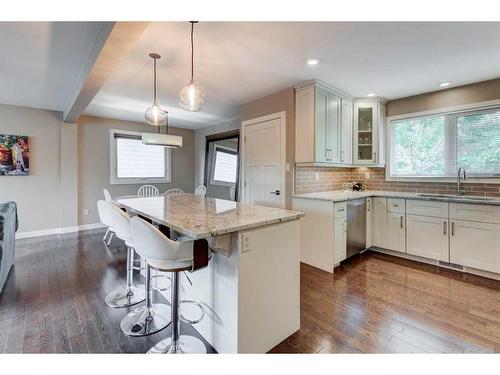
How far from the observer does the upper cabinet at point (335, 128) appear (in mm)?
3188

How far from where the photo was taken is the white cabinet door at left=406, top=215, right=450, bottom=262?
119 inches

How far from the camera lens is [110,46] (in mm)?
1855

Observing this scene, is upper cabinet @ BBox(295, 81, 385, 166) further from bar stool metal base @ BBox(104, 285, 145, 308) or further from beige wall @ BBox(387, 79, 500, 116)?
bar stool metal base @ BBox(104, 285, 145, 308)

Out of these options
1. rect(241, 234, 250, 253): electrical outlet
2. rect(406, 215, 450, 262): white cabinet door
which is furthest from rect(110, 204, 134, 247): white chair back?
rect(406, 215, 450, 262): white cabinet door

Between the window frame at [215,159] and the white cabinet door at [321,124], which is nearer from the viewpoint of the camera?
the white cabinet door at [321,124]

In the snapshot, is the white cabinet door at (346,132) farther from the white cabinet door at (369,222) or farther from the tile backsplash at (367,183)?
the white cabinet door at (369,222)

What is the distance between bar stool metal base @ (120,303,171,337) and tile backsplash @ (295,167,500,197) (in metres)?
2.23

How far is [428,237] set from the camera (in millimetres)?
3143

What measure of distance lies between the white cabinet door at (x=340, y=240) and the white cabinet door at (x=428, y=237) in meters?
0.95

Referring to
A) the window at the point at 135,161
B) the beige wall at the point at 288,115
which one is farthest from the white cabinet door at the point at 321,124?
the window at the point at 135,161

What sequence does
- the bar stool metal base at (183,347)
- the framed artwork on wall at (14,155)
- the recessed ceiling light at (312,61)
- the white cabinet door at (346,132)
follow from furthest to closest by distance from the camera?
the framed artwork on wall at (14,155), the white cabinet door at (346,132), the recessed ceiling light at (312,61), the bar stool metal base at (183,347)

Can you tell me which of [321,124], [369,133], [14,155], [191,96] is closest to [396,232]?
[369,133]
